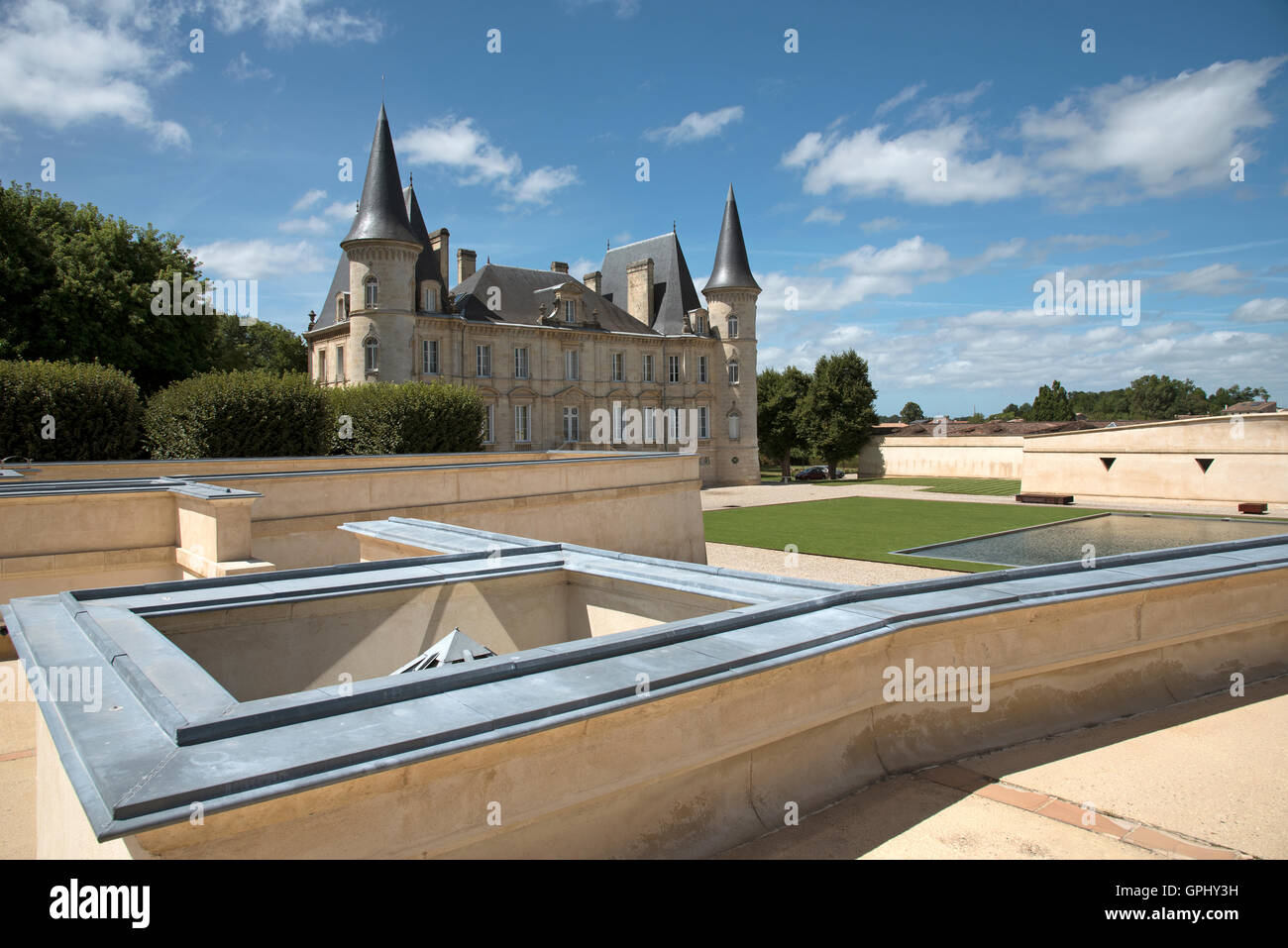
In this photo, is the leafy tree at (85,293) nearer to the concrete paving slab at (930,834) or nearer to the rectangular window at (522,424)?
the rectangular window at (522,424)

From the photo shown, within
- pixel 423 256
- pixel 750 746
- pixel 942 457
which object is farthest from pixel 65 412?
pixel 942 457

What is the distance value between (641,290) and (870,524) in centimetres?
3196

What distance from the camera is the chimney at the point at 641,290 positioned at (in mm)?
53625

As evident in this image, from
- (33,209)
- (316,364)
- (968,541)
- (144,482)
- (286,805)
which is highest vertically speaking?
(33,209)

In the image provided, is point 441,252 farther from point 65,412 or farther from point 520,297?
point 65,412

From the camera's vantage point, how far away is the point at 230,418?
20.5 metres

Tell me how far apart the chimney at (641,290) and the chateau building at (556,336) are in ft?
0.35

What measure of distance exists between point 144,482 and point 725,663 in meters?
10.3

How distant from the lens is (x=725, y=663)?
298cm

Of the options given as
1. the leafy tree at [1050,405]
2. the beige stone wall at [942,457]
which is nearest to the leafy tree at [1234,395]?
the leafy tree at [1050,405]

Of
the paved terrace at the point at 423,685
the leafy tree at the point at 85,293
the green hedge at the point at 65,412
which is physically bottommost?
the paved terrace at the point at 423,685
